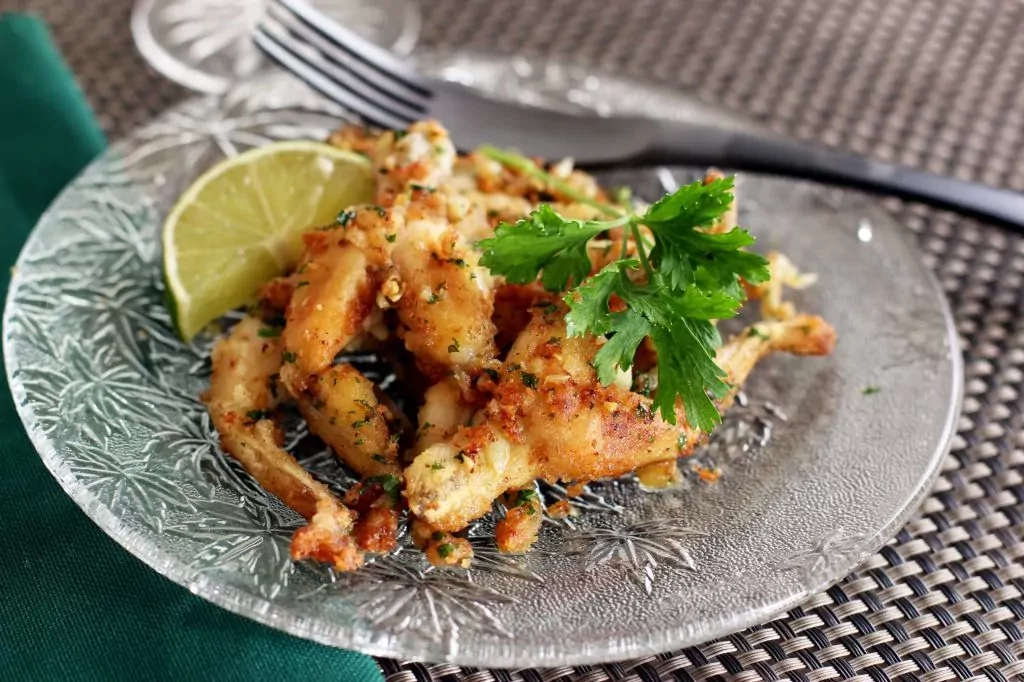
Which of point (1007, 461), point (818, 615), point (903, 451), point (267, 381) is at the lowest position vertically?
point (1007, 461)

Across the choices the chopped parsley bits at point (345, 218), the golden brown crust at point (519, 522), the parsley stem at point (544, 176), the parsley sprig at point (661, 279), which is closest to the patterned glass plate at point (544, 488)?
the golden brown crust at point (519, 522)

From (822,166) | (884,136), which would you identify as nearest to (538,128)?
(822,166)

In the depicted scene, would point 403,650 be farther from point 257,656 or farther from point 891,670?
point 891,670

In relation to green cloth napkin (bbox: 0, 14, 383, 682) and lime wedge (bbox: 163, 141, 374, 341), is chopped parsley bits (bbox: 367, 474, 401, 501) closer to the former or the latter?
green cloth napkin (bbox: 0, 14, 383, 682)

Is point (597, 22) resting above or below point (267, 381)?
below

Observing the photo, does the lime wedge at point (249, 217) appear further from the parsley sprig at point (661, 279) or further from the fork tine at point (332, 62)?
the parsley sprig at point (661, 279)

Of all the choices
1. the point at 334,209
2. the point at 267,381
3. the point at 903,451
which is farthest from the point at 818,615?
the point at 334,209

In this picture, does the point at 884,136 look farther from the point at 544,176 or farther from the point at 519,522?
the point at 519,522
